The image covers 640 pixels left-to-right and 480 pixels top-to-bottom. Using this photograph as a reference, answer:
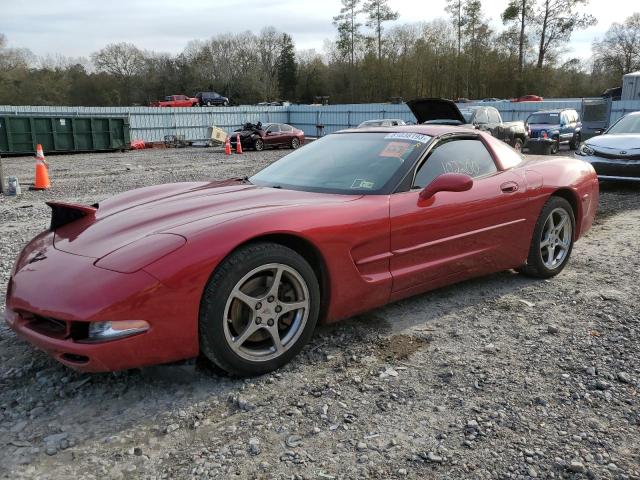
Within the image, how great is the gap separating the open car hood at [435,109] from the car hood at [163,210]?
450 cm

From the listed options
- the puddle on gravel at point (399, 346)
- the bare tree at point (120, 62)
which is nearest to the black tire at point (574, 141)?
the puddle on gravel at point (399, 346)

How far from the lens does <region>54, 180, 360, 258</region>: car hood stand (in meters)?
2.76

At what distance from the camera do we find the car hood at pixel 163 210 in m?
2.76

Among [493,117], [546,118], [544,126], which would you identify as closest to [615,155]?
[493,117]

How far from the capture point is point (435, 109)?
7.68 metres

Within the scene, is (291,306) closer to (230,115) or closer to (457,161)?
(457,161)

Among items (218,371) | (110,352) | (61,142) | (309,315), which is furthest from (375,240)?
(61,142)

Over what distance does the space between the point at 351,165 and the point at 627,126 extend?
8445 millimetres

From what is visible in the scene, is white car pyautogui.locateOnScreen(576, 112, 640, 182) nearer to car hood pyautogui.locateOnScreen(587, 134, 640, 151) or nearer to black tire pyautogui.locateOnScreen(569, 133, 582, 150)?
car hood pyautogui.locateOnScreen(587, 134, 640, 151)

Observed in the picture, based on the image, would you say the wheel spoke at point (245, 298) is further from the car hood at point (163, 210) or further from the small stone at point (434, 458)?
the small stone at point (434, 458)

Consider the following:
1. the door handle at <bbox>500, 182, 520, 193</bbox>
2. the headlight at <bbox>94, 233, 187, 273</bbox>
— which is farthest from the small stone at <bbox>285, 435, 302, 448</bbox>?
the door handle at <bbox>500, 182, 520, 193</bbox>

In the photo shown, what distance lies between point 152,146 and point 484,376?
25883 millimetres

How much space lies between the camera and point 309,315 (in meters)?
2.90

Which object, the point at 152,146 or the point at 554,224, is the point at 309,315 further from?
the point at 152,146
